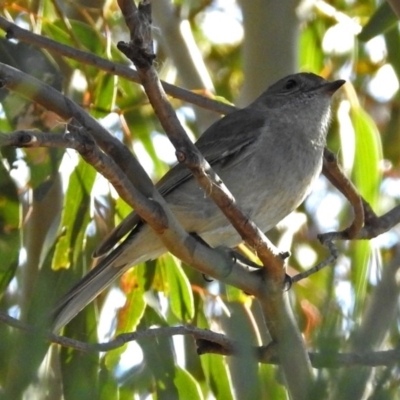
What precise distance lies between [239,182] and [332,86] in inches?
20.5

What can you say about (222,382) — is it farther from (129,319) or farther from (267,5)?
(267,5)

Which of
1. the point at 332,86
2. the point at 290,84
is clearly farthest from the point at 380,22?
the point at 290,84

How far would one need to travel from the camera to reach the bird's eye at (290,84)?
3088mm

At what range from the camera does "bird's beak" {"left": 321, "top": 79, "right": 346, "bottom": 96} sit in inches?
116

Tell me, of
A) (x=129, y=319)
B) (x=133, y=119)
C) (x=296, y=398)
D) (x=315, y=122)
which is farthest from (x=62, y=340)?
(x=315, y=122)

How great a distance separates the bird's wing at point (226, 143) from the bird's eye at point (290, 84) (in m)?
0.13

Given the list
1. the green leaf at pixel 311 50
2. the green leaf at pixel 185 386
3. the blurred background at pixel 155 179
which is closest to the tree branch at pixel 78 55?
the blurred background at pixel 155 179

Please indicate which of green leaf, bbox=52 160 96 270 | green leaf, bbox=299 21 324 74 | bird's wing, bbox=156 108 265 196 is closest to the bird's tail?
green leaf, bbox=52 160 96 270

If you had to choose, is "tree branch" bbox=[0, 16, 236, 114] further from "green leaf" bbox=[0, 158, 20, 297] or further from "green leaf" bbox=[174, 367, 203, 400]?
"green leaf" bbox=[174, 367, 203, 400]

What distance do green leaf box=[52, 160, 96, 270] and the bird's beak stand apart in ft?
2.76

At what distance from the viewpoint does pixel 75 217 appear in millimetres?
→ 2729

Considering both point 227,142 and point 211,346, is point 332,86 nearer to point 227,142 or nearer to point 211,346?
point 227,142

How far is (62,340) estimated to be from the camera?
1715mm

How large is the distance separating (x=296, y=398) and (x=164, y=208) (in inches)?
17.8
